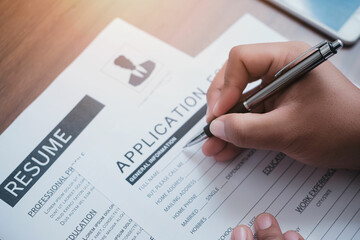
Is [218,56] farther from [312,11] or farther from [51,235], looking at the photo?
[51,235]

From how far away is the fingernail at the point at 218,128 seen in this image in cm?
52

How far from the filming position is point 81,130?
Result: 1.89ft

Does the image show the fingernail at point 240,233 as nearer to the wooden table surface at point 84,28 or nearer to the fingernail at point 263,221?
the fingernail at point 263,221

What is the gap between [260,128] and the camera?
1.58 feet

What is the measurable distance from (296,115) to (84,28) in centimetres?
38

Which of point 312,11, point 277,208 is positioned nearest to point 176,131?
point 277,208

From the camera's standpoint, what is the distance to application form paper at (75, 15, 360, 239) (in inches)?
20.4

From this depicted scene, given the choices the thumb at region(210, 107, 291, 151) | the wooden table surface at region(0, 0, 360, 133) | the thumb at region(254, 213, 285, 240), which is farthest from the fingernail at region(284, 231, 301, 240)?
the wooden table surface at region(0, 0, 360, 133)

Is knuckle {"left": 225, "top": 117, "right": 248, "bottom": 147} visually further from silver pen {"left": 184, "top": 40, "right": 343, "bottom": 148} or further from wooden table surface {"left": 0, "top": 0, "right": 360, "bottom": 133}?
wooden table surface {"left": 0, "top": 0, "right": 360, "bottom": 133}

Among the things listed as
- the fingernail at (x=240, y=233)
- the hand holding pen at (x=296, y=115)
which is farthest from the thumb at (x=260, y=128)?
the fingernail at (x=240, y=233)

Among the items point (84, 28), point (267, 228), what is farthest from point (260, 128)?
point (84, 28)

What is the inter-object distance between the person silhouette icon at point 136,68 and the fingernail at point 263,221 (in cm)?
28

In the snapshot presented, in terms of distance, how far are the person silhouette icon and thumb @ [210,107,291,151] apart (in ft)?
0.58

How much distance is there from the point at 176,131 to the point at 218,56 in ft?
0.49
